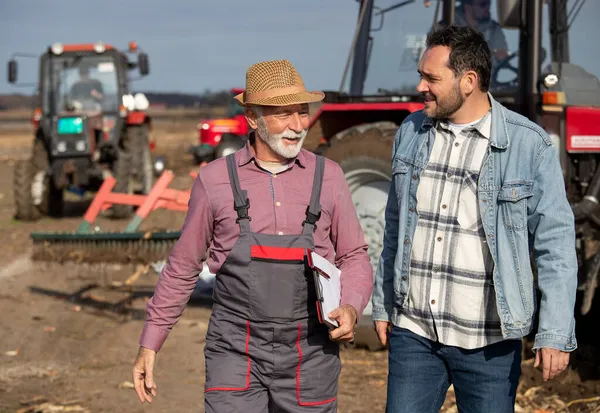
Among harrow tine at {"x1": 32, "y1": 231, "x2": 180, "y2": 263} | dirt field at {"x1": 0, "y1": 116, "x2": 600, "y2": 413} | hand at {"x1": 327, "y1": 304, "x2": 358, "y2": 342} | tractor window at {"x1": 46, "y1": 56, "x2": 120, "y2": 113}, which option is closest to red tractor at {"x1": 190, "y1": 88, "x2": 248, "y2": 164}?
tractor window at {"x1": 46, "y1": 56, "x2": 120, "y2": 113}

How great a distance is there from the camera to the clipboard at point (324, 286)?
2865 millimetres

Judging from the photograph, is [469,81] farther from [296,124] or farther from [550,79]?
[550,79]

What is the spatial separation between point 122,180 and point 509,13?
800 centimetres

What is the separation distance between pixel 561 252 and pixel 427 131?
0.62 meters

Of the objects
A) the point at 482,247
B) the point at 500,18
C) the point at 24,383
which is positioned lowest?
the point at 24,383

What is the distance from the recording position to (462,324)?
9.71 ft

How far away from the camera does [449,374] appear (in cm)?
311

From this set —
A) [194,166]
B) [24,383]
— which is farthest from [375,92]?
[194,166]

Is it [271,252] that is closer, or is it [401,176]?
[271,252]

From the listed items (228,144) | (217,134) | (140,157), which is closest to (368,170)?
(140,157)

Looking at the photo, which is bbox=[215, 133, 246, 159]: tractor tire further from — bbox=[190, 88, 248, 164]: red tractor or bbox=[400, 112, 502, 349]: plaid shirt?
bbox=[400, 112, 502, 349]: plaid shirt

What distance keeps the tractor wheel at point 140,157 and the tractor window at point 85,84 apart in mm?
478

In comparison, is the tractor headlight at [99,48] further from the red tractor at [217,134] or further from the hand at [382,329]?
the hand at [382,329]

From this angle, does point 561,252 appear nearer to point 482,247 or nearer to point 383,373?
point 482,247
